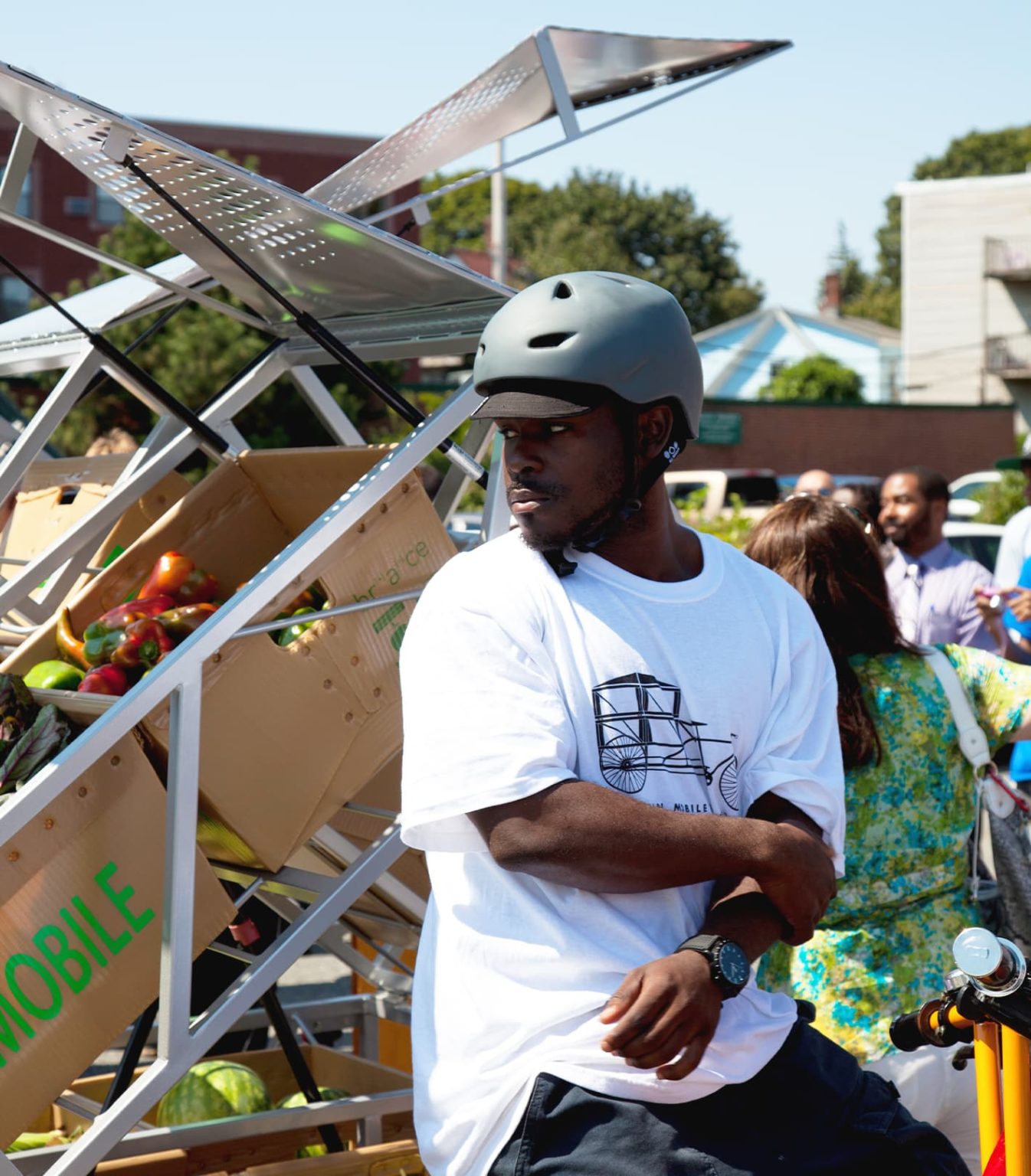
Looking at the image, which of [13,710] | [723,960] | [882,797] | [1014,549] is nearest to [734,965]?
[723,960]

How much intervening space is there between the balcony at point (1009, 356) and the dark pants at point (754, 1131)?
4841 centimetres

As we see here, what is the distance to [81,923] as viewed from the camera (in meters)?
3.11

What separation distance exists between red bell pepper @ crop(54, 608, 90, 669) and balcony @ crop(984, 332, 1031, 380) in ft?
154

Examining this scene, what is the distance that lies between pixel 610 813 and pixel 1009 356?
50165 millimetres

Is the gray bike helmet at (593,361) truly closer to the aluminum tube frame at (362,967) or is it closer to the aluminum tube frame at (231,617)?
the aluminum tube frame at (231,617)

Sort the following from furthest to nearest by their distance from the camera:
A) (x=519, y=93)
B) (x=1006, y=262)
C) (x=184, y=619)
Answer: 1. (x=1006, y=262)
2. (x=519, y=93)
3. (x=184, y=619)

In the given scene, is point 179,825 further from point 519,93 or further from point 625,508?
point 519,93

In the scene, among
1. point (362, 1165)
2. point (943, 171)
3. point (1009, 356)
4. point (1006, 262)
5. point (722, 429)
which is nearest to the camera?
point (362, 1165)

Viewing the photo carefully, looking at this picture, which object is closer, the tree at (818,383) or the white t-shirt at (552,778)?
the white t-shirt at (552,778)

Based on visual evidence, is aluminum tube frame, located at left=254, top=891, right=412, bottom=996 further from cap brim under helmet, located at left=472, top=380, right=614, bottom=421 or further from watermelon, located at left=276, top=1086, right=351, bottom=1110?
cap brim under helmet, located at left=472, top=380, right=614, bottom=421

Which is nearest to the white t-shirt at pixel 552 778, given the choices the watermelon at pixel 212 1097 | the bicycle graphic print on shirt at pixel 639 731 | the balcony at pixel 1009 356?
the bicycle graphic print on shirt at pixel 639 731

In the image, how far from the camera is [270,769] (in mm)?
3408

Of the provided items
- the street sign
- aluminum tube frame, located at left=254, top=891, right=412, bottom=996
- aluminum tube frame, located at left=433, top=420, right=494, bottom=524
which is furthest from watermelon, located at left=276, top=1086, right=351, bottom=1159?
the street sign

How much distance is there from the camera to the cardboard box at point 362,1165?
3.49m
